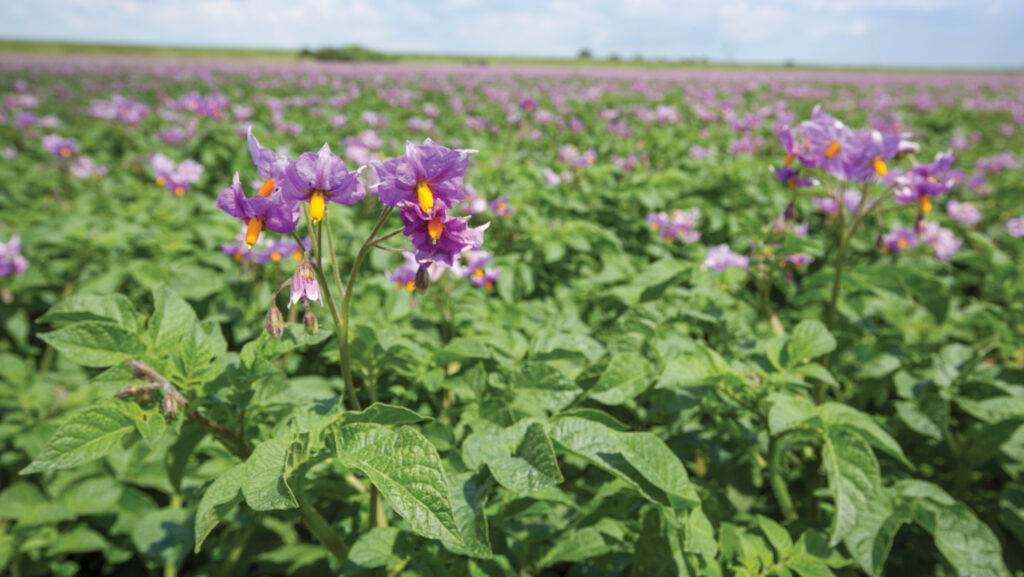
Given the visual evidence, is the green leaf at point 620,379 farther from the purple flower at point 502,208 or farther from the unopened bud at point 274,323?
the purple flower at point 502,208

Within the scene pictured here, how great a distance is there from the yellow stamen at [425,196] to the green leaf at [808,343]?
45.4 inches

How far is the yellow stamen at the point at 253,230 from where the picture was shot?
0.92 metres

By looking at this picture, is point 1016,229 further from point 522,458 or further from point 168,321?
point 168,321

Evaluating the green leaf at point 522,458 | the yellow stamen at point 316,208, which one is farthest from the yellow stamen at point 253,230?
the green leaf at point 522,458

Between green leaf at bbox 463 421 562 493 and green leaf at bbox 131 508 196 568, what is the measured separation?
3.93 feet

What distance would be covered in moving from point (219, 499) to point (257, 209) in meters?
0.51

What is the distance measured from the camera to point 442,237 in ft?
3.29

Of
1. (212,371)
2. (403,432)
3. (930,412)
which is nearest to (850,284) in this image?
(930,412)

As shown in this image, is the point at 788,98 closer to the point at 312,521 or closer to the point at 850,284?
the point at 850,284

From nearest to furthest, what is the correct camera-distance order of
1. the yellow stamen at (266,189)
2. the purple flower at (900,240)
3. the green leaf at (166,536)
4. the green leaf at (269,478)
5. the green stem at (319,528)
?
the green leaf at (269,478), the yellow stamen at (266,189), the green stem at (319,528), the green leaf at (166,536), the purple flower at (900,240)

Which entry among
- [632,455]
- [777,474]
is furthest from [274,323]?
[777,474]

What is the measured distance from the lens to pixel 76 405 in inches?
84.5

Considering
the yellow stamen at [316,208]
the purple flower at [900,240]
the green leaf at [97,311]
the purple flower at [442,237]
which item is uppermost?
the yellow stamen at [316,208]

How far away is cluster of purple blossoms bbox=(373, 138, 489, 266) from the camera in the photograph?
93cm
